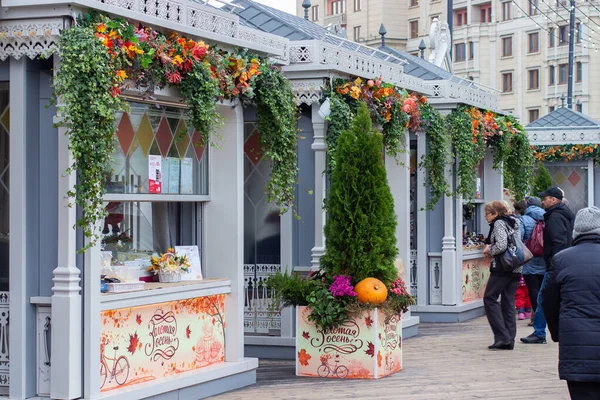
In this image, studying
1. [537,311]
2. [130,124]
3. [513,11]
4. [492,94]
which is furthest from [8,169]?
[513,11]

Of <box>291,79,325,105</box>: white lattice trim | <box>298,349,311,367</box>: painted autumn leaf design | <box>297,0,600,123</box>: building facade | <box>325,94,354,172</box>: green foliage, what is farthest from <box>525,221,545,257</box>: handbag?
<box>297,0,600,123</box>: building facade

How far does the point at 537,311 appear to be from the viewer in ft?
44.2

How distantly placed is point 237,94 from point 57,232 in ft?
8.05

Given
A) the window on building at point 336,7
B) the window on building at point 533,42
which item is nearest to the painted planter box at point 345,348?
the window on building at point 533,42

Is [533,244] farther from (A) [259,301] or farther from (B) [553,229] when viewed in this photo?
(A) [259,301]

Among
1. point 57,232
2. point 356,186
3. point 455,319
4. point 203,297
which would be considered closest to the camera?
point 57,232

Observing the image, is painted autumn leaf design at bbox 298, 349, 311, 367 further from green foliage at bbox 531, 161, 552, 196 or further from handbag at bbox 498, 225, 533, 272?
green foliage at bbox 531, 161, 552, 196

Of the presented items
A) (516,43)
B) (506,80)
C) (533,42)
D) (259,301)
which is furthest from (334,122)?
(506,80)

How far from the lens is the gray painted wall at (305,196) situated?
1270 centimetres

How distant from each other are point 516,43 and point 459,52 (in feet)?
14.9

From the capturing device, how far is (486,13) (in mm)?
65625

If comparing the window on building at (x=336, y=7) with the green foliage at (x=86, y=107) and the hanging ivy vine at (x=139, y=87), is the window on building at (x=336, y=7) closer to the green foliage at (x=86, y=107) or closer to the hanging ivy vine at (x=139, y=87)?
the hanging ivy vine at (x=139, y=87)

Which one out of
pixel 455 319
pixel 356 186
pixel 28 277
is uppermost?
pixel 356 186

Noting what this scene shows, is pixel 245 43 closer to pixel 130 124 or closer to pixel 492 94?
pixel 130 124
